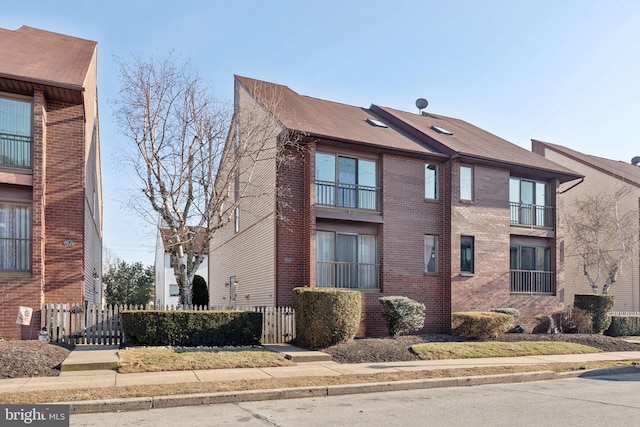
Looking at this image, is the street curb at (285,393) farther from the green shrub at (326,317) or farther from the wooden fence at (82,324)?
the wooden fence at (82,324)

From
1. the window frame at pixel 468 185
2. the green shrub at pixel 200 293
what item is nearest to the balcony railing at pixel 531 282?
the window frame at pixel 468 185

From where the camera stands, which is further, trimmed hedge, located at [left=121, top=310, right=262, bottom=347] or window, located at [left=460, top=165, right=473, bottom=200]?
window, located at [left=460, top=165, right=473, bottom=200]

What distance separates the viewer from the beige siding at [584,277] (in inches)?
1118

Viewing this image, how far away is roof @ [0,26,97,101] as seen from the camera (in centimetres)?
1387

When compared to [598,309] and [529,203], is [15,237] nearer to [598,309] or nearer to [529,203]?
[529,203]

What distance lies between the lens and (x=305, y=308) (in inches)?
571

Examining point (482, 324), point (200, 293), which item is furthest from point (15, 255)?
point (200, 293)

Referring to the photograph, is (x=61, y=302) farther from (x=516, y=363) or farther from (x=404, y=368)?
(x=516, y=363)

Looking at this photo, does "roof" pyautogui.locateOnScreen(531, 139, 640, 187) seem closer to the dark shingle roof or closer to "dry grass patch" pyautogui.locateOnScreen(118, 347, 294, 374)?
"dry grass patch" pyautogui.locateOnScreen(118, 347, 294, 374)

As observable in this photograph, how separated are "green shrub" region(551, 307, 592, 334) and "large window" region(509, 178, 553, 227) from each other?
3614mm

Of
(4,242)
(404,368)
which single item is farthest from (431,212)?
(4,242)

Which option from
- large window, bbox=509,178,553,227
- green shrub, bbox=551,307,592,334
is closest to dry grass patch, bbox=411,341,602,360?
green shrub, bbox=551,307,592,334

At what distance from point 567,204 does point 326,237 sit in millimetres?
16998

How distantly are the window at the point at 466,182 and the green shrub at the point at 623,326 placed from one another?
299 inches
